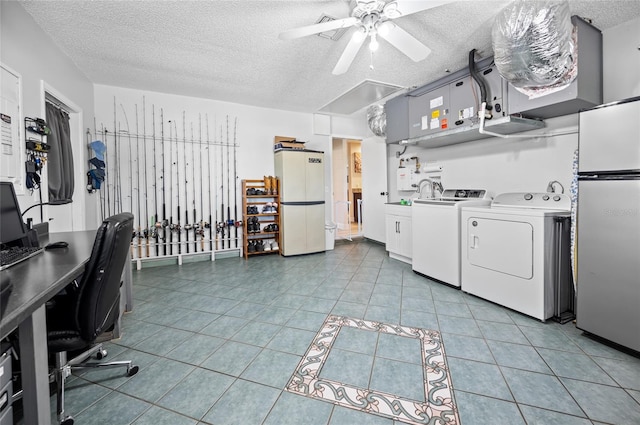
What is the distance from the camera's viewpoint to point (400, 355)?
1.86 m

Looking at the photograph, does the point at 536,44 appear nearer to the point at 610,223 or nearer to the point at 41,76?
the point at 610,223

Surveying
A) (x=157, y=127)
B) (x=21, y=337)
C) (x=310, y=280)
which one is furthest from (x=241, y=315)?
(x=157, y=127)

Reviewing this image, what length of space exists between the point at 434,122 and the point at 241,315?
3.29 metres

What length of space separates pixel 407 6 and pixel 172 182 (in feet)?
13.4

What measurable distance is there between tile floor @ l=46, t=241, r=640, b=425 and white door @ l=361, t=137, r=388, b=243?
2.47 m

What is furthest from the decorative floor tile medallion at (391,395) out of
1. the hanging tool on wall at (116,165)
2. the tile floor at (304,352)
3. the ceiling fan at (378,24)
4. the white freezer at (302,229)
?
the hanging tool on wall at (116,165)

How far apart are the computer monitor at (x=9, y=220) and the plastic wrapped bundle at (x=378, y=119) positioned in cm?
440

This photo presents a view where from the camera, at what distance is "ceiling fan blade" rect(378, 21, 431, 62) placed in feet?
6.61

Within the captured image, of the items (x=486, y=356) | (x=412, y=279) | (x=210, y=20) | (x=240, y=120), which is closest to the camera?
(x=486, y=356)

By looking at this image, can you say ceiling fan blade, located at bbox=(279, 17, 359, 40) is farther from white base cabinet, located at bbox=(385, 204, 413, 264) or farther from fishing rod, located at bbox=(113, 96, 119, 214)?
fishing rod, located at bbox=(113, 96, 119, 214)

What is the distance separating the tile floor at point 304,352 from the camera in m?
1.38

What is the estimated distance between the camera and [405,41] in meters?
2.15

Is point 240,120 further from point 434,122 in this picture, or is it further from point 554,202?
point 554,202

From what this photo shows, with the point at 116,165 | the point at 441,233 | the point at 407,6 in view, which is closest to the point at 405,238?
the point at 441,233
